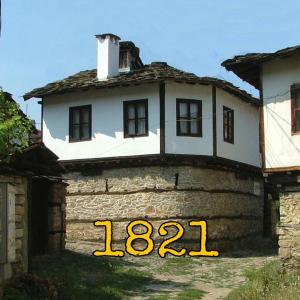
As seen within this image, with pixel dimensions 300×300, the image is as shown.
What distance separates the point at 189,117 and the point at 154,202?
11.6ft

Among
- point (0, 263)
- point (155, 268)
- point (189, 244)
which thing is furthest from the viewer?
point (189, 244)

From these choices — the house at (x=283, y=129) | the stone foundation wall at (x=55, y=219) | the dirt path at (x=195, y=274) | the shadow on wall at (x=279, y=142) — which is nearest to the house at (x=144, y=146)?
the dirt path at (x=195, y=274)

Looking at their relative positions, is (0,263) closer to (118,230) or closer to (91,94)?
(118,230)

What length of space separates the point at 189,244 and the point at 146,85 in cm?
626

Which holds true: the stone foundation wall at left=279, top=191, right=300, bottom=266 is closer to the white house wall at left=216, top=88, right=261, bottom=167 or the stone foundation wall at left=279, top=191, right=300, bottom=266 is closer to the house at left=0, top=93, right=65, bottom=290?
the house at left=0, top=93, right=65, bottom=290

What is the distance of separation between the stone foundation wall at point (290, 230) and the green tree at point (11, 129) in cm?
744

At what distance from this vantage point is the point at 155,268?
17.5 meters

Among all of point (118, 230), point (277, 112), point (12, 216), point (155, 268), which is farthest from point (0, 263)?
point (118, 230)

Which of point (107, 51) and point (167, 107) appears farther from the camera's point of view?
point (107, 51)

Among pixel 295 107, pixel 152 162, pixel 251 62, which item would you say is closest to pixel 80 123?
pixel 152 162

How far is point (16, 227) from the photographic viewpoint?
484 inches

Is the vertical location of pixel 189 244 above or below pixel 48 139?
below

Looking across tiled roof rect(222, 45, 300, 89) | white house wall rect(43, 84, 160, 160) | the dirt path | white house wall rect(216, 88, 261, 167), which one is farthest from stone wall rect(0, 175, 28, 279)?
white house wall rect(216, 88, 261, 167)

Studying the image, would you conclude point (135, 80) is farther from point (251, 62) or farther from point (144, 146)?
point (251, 62)
